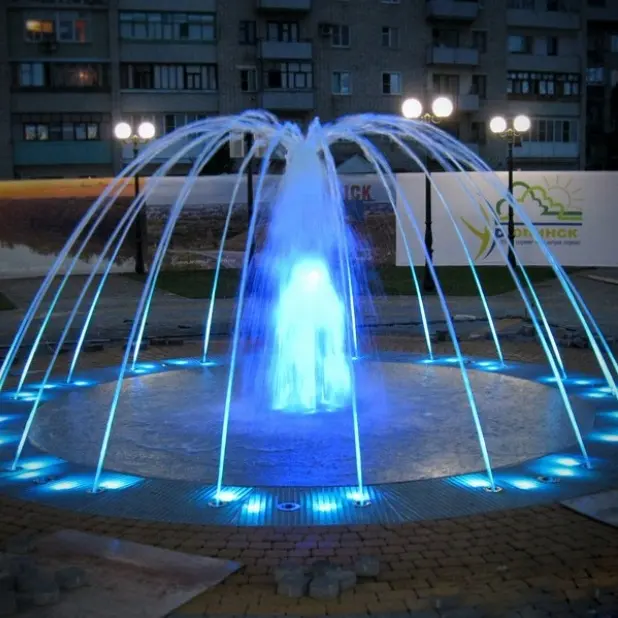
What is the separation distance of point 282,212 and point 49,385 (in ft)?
16.5

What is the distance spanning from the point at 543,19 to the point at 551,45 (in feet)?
7.07

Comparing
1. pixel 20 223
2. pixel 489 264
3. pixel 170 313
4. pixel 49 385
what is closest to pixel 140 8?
pixel 20 223

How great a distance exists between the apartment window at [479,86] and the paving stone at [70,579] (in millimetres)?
55301

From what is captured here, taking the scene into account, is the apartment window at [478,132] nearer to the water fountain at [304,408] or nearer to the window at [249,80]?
the window at [249,80]

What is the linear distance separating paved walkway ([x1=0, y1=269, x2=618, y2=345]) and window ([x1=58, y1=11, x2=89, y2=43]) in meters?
24.0

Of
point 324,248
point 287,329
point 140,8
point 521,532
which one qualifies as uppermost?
point 140,8

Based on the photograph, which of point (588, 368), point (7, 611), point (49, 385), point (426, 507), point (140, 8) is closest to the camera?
point (7, 611)

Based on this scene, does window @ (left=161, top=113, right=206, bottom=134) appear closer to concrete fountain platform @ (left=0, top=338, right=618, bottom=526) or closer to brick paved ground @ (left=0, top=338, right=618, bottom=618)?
concrete fountain platform @ (left=0, top=338, right=618, bottom=526)

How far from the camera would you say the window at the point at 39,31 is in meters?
50.3

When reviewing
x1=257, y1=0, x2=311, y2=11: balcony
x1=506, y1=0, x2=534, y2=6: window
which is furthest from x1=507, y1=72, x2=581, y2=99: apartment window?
x1=257, y1=0, x2=311, y2=11: balcony

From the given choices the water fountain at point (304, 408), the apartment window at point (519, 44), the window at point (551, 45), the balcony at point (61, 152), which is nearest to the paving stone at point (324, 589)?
the water fountain at point (304, 408)

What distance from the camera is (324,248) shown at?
41.8 feet

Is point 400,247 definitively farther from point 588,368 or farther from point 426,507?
point 426,507

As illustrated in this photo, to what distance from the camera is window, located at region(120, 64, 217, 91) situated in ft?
169
